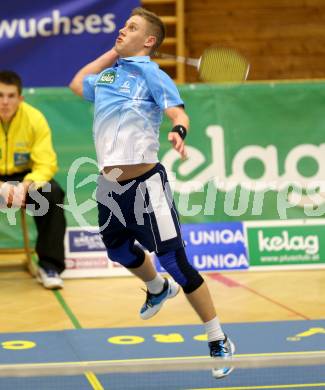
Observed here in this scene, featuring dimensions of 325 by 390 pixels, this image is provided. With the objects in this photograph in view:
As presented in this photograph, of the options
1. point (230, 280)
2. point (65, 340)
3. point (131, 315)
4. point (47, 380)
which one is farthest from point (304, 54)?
point (47, 380)

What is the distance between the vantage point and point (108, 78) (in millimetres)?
4262

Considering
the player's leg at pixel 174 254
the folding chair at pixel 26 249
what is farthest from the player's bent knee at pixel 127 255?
the folding chair at pixel 26 249

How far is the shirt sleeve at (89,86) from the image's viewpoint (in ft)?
14.6

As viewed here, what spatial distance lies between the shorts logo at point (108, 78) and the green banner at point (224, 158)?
3048 millimetres

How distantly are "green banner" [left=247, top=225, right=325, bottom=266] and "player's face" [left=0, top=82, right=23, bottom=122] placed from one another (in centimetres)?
224

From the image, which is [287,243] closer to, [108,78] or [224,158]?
[224,158]

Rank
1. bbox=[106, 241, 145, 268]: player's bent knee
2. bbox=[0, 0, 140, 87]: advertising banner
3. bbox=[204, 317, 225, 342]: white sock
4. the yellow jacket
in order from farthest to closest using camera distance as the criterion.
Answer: bbox=[0, 0, 140, 87]: advertising banner
the yellow jacket
bbox=[106, 241, 145, 268]: player's bent knee
bbox=[204, 317, 225, 342]: white sock

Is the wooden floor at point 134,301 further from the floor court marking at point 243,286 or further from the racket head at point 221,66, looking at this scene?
the racket head at point 221,66

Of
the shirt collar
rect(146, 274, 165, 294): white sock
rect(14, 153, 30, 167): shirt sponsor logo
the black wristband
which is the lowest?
rect(146, 274, 165, 294): white sock

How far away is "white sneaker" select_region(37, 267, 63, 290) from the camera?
6402mm

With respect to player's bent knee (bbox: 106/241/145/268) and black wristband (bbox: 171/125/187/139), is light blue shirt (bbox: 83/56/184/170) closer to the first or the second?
black wristband (bbox: 171/125/187/139)

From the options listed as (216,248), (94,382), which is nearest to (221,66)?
(216,248)

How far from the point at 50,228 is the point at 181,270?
8.84 ft

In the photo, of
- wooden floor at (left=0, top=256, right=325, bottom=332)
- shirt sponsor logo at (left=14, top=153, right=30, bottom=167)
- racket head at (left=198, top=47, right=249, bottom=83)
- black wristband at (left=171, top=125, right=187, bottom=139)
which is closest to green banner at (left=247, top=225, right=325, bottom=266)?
wooden floor at (left=0, top=256, right=325, bottom=332)
